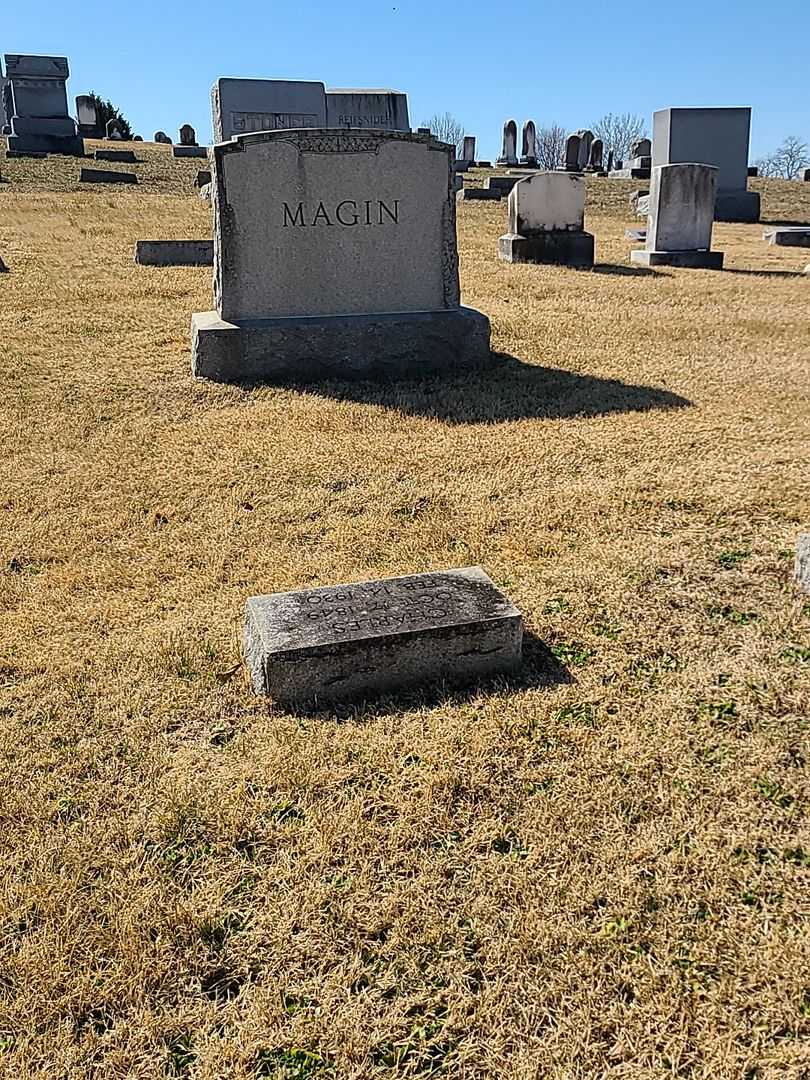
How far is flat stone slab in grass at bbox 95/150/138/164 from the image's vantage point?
2283 cm

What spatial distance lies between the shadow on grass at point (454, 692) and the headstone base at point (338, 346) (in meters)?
3.88

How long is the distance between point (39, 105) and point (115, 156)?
230 centimetres

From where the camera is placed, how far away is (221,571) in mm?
3721

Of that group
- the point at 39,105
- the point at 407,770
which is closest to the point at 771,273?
the point at 407,770

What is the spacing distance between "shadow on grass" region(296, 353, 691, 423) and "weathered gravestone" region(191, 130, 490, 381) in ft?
0.86

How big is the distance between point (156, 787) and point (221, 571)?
143 cm

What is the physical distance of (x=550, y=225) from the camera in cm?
1208

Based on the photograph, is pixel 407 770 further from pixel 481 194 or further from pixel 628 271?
pixel 481 194

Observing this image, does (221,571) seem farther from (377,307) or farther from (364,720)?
(377,307)

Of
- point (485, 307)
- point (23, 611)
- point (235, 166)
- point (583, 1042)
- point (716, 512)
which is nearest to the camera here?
point (583, 1042)

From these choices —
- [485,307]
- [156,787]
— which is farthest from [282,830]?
[485,307]

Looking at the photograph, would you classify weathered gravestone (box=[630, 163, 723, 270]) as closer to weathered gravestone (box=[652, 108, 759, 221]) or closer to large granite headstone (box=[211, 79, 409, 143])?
weathered gravestone (box=[652, 108, 759, 221])

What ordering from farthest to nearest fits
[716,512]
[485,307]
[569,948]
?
[485,307]
[716,512]
[569,948]

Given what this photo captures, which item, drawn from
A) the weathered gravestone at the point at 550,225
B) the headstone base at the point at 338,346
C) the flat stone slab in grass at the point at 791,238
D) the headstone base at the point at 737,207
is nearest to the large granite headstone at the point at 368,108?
the headstone base at the point at 737,207
